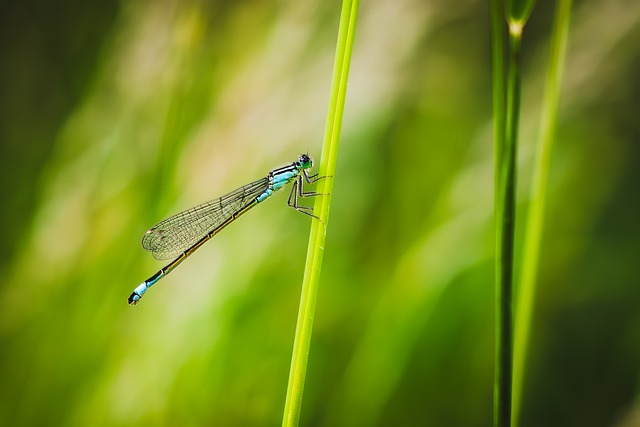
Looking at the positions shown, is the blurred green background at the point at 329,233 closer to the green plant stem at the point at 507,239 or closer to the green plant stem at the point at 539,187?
the green plant stem at the point at 539,187

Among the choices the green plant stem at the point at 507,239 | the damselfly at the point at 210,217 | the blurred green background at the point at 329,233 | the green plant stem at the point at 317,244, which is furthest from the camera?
the damselfly at the point at 210,217

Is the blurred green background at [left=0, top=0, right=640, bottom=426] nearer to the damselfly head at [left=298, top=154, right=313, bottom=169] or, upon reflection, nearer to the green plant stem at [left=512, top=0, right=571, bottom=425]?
the damselfly head at [left=298, top=154, right=313, bottom=169]

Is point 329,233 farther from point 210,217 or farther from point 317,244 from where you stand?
point 317,244

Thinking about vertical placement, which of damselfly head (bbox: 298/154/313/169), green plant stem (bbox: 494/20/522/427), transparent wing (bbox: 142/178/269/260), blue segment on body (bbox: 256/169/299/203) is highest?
damselfly head (bbox: 298/154/313/169)

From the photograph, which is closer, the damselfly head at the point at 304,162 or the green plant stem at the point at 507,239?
the green plant stem at the point at 507,239

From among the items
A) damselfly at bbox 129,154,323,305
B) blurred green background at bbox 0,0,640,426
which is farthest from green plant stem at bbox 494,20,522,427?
damselfly at bbox 129,154,323,305

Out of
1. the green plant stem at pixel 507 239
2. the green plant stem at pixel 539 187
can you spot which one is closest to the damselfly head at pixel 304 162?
the green plant stem at pixel 539 187
